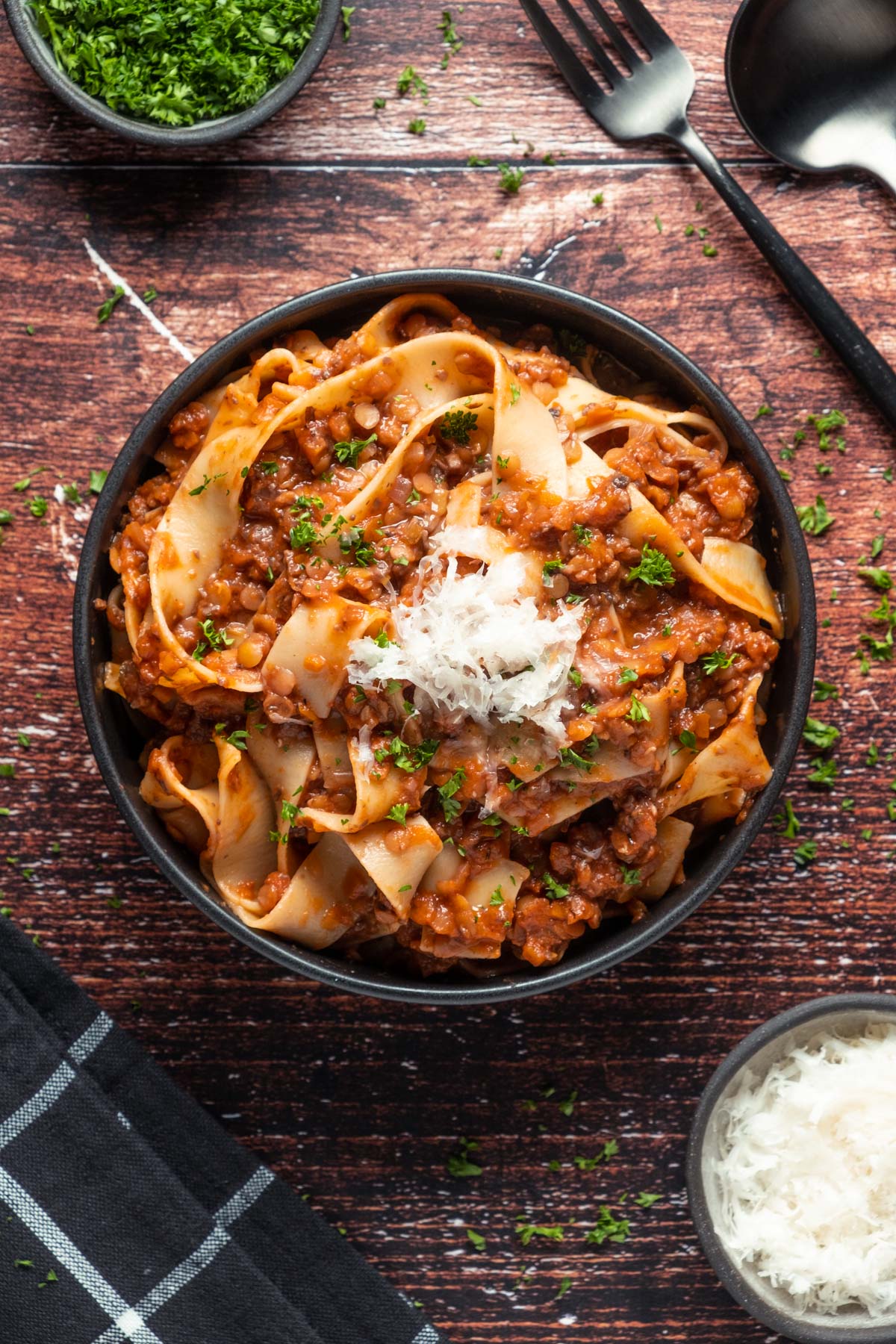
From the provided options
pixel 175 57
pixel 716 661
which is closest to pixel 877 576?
pixel 716 661

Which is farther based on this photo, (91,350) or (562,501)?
(91,350)

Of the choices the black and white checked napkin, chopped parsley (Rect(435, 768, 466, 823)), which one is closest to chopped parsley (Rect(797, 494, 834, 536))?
chopped parsley (Rect(435, 768, 466, 823))

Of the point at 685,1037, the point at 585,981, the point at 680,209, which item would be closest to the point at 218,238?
the point at 680,209

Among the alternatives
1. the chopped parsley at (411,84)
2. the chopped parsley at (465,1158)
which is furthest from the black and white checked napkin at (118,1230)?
the chopped parsley at (411,84)

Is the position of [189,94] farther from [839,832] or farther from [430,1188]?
[430,1188]

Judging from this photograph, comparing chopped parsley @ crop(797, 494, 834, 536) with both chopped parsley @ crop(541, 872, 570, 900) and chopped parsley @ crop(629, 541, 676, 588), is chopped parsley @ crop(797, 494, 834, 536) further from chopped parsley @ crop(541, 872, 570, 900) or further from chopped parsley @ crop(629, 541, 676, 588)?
chopped parsley @ crop(541, 872, 570, 900)

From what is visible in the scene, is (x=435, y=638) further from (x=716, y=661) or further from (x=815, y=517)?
(x=815, y=517)
